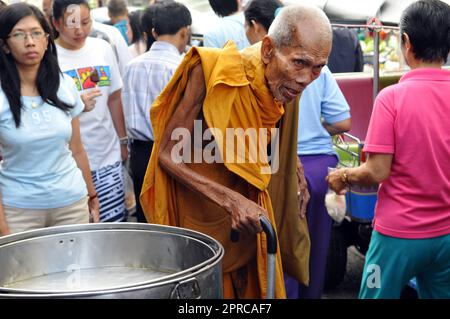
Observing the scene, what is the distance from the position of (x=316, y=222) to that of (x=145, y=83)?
138 cm

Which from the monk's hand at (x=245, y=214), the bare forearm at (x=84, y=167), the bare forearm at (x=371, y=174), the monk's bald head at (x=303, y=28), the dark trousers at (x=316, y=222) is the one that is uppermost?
the monk's bald head at (x=303, y=28)

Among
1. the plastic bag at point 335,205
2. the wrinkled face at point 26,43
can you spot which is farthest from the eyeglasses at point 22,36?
the plastic bag at point 335,205

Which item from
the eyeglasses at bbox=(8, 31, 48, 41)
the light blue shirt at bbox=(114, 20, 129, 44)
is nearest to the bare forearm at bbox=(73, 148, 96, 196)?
the eyeglasses at bbox=(8, 31, 48, 41)

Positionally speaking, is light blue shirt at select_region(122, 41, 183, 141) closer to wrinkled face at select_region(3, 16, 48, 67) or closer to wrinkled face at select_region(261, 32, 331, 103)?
wrinkled face at select_region(3, 16, 48, 67)

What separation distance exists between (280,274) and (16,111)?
1.47m

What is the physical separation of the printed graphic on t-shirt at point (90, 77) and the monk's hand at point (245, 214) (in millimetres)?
2322

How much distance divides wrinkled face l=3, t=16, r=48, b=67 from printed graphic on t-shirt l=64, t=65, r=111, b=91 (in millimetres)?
1015

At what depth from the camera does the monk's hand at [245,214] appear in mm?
3091

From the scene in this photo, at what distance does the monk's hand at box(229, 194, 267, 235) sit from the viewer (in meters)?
3.09

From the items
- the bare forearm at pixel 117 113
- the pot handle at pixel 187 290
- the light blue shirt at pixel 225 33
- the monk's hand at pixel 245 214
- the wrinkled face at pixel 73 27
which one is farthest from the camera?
the light blue shirt at pixel 225 33

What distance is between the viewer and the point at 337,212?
5.11 m

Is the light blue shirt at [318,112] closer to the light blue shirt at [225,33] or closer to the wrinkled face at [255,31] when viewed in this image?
the wrinkled face at [255,31]

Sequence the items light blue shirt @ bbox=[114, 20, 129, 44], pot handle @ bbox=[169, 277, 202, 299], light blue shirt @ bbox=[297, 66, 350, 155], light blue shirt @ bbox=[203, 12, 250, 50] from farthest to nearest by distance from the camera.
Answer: light blue shirt @ bbox=[114, 20, 129, 44] → light blue shirt @ bbox=[203, 12, 250, 50] → light blue shirt @ bbox=[297, 66, 350, 155] → pot handle @ bbox=[169, 277, 202, 299]

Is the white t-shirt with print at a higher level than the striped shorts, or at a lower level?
higher
